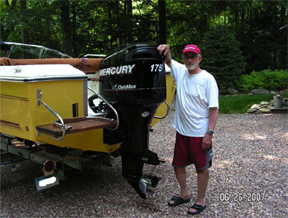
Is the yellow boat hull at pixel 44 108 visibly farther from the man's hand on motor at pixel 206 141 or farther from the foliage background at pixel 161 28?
the foliage background at pixel 161 28

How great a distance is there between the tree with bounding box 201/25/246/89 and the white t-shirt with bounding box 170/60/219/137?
30.0 feet

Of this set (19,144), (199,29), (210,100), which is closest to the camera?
(210,100)

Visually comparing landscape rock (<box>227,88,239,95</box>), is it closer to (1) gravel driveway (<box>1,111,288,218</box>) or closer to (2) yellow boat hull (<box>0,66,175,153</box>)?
(1) gravel driveway (<box>1,111,288,218</box>)

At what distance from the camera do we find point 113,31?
14.6 metres

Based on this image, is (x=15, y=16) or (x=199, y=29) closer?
(x=15, y=16)

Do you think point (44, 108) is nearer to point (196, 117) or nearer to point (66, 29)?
point (196, 117)

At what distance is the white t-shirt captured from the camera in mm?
2854

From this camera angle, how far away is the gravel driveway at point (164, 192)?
3.05 meters

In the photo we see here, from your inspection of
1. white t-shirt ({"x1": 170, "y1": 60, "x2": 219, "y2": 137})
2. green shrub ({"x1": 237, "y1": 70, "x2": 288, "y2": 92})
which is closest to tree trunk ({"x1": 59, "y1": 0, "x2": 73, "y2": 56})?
green shrub ({"x1": 237, "y1": 70, "x2": 288, "y2": 92})

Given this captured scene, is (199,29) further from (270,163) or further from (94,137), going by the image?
(94,137)

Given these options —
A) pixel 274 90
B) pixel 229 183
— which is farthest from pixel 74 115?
pixel 274 90

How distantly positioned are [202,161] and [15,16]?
10.5 metres

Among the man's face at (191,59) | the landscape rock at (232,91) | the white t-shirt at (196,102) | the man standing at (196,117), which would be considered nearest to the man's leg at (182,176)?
the man standing at (196,117)
